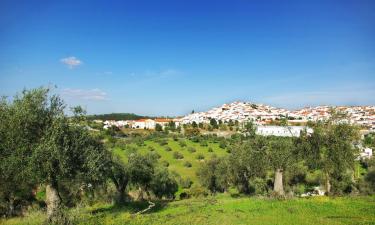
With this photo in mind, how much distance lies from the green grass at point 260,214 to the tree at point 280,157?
3.60 m

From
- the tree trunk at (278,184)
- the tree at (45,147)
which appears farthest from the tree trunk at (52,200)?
the tree trunk at (278,184)

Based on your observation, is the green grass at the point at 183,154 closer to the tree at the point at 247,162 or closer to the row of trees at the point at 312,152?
the tree at the point at 247,162

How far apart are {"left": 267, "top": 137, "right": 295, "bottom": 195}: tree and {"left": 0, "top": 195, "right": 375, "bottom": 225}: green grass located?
142 inches

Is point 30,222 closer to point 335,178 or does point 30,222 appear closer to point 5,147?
point 5,147

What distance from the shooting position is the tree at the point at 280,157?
2880cm

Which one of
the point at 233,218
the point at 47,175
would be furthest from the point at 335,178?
the point at 47,175

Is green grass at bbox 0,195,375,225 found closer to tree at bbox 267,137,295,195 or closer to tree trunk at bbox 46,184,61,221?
tree trunk at bbox 46,184,61,221

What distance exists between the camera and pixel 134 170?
118 ft

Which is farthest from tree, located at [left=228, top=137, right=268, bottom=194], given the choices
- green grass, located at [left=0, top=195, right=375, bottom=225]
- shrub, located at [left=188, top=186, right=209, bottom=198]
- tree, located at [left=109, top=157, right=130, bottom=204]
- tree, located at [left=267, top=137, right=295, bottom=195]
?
tree, located at [left=109, top=157, right=130, bottom=204]

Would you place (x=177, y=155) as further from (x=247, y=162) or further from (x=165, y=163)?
(x=247, y=162)

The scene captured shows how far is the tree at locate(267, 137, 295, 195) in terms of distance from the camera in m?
28.8

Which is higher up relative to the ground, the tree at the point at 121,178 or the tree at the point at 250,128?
the tree at the point at 250,128

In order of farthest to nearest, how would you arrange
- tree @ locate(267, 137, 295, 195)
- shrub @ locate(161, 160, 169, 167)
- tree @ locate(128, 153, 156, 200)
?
1. shrub @ locate(161, 160, 169, 167)
2. tree @ locate(128, 153, 156, 200)
3. tree @ locate(267, 137, 295, 195)

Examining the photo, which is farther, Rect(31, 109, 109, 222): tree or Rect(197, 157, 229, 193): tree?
Rect(197, 157, 229, 193): tree
